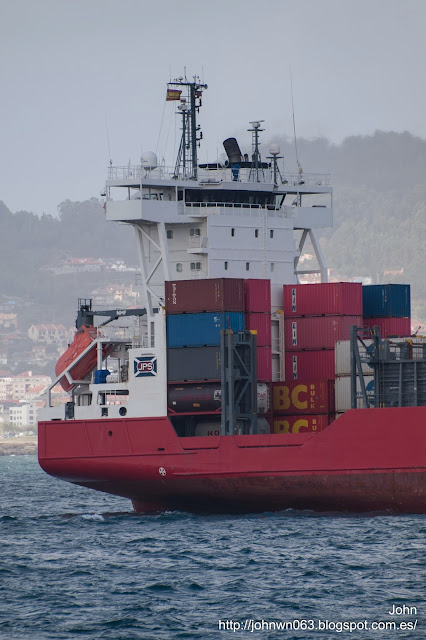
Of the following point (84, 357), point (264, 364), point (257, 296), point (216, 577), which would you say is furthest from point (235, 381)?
point (216, 577)

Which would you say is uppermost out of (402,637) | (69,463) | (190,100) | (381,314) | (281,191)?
(190,100)

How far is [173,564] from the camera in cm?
2625

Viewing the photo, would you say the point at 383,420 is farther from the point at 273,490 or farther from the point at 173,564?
the point at 173,564

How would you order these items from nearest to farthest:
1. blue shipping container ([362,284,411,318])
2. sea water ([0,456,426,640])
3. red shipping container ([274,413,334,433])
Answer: sea water ([0,456,426,640]), red shipping container ([274,413,334,433]), blue shipping container ([362,284,411,318])

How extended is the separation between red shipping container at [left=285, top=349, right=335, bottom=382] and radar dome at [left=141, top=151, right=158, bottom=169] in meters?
7.07

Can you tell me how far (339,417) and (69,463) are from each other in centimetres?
767

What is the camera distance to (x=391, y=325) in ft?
118

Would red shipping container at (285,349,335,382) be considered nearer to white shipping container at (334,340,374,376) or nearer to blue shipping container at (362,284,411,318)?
white shipping container at (334,340,374,376)

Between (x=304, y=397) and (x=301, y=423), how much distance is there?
2.20 ft

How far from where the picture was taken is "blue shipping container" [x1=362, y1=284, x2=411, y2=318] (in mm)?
36219

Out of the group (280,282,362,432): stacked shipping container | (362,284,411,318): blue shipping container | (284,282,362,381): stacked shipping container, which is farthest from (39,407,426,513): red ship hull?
(362,284,411,318): blue shipping container

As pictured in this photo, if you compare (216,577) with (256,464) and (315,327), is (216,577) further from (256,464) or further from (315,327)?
(315,327)

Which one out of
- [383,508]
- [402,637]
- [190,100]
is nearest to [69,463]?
[383,508]

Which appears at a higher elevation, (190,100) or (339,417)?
(190,100)
